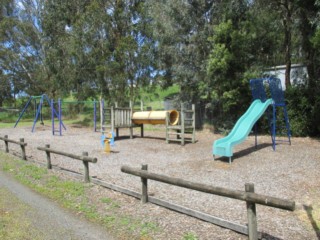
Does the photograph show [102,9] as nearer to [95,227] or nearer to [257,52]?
[257,52]

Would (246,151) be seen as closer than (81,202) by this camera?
No

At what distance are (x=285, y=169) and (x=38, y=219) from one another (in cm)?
600

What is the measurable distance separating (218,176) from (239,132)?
3.02m

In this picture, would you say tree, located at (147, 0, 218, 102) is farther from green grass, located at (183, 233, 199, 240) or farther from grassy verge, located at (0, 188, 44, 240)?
green grass, located at (183, 233, 199, 240)

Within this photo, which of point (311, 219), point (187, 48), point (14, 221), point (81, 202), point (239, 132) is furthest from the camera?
point (187, 48)

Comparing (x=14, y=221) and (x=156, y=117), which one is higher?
(x=156, y=117)

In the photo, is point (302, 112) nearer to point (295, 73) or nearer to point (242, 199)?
point (295, 73)

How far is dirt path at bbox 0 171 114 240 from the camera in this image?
4.27m

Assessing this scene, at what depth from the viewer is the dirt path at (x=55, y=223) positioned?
4.27 m

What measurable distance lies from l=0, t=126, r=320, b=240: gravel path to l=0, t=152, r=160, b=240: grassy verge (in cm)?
23

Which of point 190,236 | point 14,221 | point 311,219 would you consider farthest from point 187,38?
point 190,236

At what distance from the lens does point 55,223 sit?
4.69m

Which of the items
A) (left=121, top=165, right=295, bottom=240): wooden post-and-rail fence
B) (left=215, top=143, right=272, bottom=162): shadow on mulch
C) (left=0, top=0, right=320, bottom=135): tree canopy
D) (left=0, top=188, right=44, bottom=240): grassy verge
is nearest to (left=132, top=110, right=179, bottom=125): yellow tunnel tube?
(left=0, top=0, right=320, bottom=135): tree canopy

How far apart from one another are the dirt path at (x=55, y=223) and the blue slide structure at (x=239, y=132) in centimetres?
511
